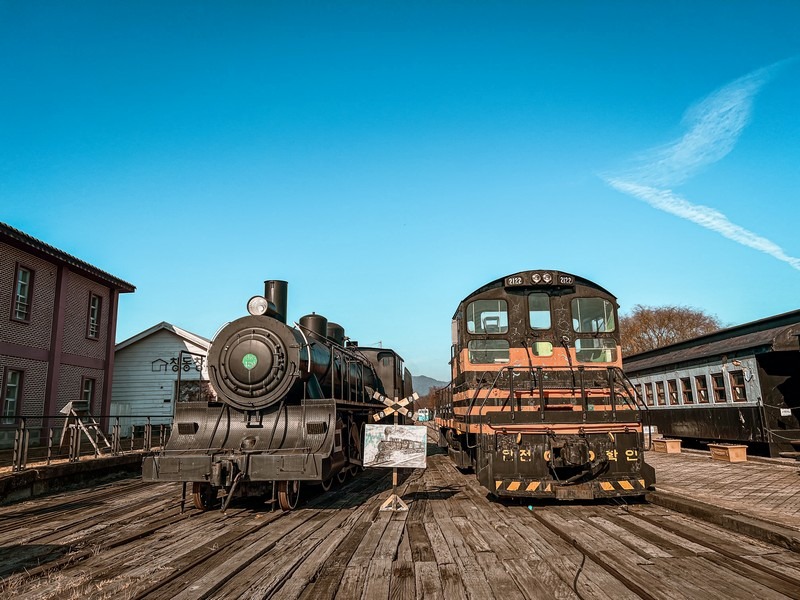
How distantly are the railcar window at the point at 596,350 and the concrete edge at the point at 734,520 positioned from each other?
8.60 feet

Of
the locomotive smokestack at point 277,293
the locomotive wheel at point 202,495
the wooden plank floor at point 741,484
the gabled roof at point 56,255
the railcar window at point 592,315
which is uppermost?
the gabled roof at point 56,255

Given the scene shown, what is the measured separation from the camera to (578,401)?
9.62 meters

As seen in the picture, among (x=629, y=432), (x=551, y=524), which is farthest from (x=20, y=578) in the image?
(x=629, y=432)

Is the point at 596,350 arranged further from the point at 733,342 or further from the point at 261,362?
the point at 733,342

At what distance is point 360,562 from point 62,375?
1719cm

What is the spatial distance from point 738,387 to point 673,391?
367cm

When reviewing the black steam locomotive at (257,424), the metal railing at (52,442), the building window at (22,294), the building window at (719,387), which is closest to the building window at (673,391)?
the building window at (719,387)

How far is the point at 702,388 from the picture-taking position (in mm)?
16984

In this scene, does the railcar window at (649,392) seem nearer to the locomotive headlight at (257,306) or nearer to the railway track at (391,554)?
the railway track at (391,554)

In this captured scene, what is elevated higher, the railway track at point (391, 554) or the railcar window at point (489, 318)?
the railcar window at point (489, 318)

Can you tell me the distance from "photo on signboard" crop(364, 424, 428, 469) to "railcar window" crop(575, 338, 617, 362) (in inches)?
141

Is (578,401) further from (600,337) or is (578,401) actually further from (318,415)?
(318,415)

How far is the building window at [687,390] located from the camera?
17.6 metres

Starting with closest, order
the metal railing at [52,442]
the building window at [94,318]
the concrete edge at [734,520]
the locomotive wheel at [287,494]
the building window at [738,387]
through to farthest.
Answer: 1. the concrete edge at [734,520]
2. the locomotive wheel at [287,494]
3. the metal railing at [52,442]
4. the building window at [738,387]
5. the building window at [94,318]
